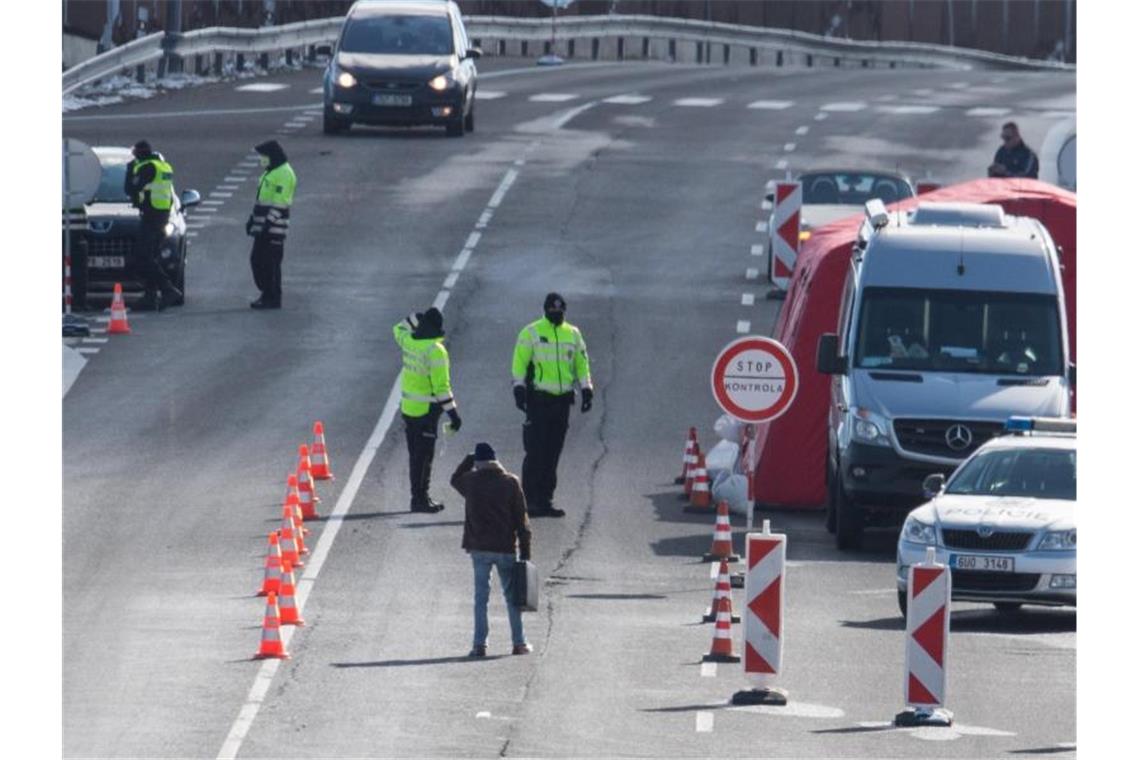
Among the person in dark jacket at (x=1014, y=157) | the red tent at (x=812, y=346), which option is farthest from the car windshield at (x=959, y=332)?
the person in dark jacket at (x=1014, y=157)

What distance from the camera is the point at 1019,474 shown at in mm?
24609

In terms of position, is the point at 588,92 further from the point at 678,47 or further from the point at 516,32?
the point at 678,47

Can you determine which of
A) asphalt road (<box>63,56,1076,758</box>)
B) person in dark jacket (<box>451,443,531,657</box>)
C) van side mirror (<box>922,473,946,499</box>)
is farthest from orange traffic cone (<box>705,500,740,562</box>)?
person in dark jacket (<box>451,443,531,657</box>)

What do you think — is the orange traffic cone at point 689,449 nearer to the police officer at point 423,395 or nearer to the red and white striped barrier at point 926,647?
the police officer at point 423,395

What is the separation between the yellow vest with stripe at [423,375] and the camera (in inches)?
1072

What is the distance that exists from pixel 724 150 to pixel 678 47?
28.2 meters

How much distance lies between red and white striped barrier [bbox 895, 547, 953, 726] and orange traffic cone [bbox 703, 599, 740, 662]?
2308 millimetres

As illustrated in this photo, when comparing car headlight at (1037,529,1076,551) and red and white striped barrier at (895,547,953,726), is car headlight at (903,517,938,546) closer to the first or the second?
car headlight at (1037,529,1076,551)

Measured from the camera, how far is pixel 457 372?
34.2 m

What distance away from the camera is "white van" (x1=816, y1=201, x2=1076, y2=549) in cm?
2694
